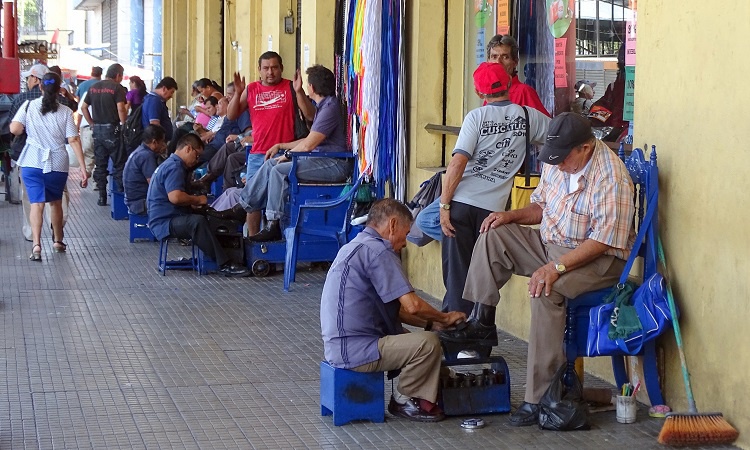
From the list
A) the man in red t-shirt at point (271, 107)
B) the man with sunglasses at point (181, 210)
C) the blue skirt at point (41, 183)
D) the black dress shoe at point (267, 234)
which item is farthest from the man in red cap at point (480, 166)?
the blue skirt at point (41, 183)

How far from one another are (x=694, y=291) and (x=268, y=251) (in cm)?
487

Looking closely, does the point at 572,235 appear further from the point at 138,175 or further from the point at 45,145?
the point at 138,175

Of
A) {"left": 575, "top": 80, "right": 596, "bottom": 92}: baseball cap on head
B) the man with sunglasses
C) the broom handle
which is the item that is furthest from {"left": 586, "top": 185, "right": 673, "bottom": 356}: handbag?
the man with sunglasses

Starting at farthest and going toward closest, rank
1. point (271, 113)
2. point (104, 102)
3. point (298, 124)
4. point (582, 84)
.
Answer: point (104, 102) < point (298, 124) < point (271, 113) < point (582, 84)

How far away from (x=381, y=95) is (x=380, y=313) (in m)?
3.92

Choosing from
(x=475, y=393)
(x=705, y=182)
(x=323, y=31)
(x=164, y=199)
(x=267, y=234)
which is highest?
(x=323, y=31)

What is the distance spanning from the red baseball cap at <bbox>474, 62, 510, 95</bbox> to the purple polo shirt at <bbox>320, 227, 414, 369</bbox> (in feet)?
4.61

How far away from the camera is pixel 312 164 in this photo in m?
9.12

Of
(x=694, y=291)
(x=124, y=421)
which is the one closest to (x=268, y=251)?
(x=124, y=421)

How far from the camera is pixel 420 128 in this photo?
28.3 ft

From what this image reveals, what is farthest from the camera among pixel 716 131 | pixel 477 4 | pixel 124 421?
pixel 477 4

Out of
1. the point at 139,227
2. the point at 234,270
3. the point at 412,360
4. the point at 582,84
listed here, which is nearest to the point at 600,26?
the point at 582,84

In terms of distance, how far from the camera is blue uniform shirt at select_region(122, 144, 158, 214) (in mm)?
10727

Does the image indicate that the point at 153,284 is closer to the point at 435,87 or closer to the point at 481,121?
the point at 435,87
